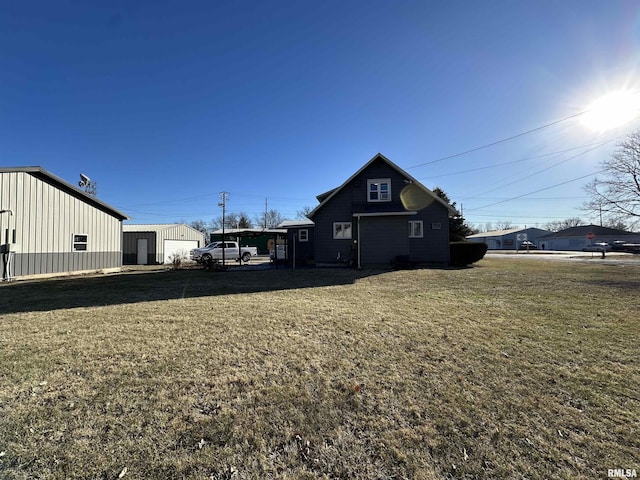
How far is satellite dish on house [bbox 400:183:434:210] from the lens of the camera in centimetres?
1797

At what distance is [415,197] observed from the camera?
18141mm

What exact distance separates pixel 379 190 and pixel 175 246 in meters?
19.9

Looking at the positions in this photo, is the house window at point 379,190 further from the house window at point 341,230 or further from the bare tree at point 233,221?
the bare tree at point 233,221

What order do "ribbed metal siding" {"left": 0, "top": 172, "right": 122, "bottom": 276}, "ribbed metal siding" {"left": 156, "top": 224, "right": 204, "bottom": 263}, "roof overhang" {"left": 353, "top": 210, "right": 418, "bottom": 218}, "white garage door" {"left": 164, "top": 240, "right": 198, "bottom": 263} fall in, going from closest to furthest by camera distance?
"ribbed metal siding" {"left": 0, "top": 172, "right": 122, "bottom": 276}, "roof overhang" {"left": 353, "top": 210, "right": 418, "bottom": 218}, "ribbed metal siding" {"left": 156, "top": 224, "right": 204, "bottom": 263}, "white garage door" {"left": 164, "top": 240, "right": 198, "bottom": 263}

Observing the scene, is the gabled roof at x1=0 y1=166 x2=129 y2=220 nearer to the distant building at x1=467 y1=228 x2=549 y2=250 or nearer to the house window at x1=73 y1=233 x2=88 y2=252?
the house window at x1=73 y1=233 x2=88 y2=252

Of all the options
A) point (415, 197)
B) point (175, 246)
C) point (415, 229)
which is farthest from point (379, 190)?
point (175, 246)

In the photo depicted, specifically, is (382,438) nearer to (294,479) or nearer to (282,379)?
(294,479)

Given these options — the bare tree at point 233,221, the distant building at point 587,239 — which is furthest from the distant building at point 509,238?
the bare tree at point 233,221

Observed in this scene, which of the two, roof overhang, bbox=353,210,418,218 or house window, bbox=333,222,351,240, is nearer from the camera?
roof overhang, bbox=353,210,418,218

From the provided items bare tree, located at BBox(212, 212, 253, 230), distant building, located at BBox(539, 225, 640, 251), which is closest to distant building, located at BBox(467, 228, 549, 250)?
distant building, located at BBox(539, 225, 640, 251)

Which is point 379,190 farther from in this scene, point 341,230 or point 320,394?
point 320,394

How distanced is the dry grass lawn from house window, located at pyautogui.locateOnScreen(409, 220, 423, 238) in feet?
38.1

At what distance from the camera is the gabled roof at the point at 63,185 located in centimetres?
1317

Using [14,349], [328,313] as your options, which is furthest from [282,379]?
[14,349]
